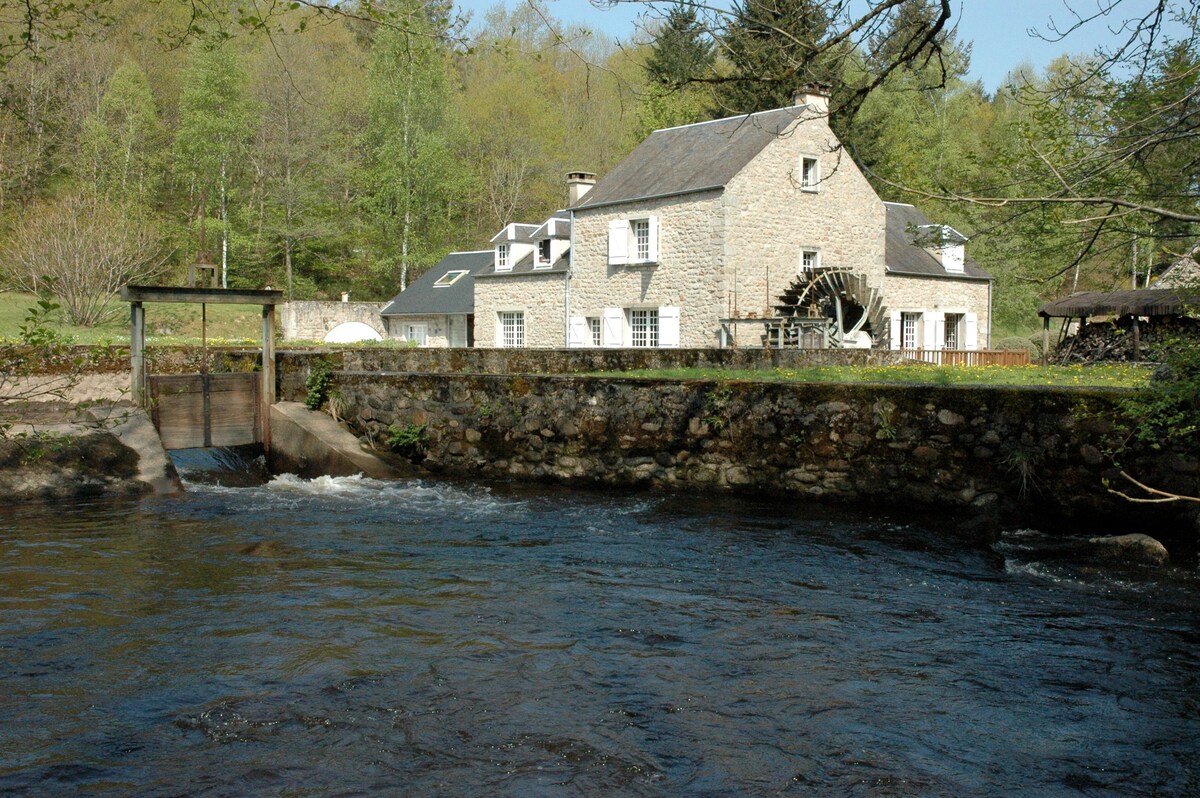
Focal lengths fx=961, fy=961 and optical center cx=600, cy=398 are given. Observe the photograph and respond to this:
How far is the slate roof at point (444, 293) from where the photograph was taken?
3666cm

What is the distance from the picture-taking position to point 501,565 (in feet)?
26.7

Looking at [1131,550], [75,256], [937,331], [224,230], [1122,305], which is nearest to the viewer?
[1131,550]

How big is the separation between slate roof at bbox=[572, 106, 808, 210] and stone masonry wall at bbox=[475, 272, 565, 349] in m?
3.16

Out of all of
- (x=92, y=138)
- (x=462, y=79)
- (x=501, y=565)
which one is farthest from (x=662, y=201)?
(x=462, y=79)

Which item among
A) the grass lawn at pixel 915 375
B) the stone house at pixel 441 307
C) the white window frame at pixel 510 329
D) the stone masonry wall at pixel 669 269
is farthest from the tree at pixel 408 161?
the grass lawn at pixel 915 375

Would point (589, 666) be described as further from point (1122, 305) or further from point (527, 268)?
point (527, 268)

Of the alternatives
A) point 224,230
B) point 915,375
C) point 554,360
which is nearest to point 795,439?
point 915,375

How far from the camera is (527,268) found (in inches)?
1265

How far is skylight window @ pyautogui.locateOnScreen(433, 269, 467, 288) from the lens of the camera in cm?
3853

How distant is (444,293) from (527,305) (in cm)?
735

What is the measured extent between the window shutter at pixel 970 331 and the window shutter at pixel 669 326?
12.0m


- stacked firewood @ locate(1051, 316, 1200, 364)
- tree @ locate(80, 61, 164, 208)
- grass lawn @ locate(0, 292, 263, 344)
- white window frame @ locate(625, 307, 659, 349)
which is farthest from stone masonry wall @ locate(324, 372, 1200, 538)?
tree @ locate(80, 61, 164, 208)

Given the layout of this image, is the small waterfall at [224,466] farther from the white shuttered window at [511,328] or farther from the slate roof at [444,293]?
the slate roof at [444,293]

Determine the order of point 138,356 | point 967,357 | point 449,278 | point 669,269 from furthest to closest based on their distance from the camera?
1. point 449,278
2. point 669,269
3. point 967,357
4. point 138,356
